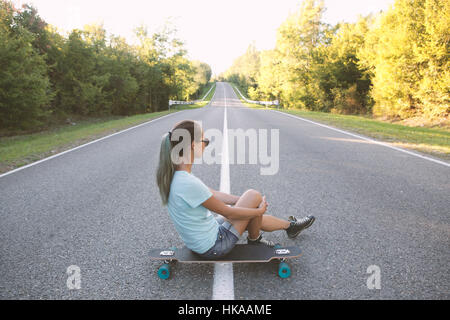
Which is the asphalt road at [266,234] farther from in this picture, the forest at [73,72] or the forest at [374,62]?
the forest at [374,62]

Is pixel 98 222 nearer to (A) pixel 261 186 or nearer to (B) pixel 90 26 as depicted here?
(A) pixel 261 186

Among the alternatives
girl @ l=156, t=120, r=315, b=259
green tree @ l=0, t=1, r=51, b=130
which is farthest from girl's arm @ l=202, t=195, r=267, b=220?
green tree @ l=0, t=1, r=51, b=130

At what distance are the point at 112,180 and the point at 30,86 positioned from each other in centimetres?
1388

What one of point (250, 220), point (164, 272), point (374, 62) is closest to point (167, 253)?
point (164, 272)

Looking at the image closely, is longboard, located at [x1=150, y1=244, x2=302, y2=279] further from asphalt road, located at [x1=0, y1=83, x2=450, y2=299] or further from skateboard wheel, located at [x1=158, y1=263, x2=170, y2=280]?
asphalt road, located at [x1=0, y1=83, x2=450, y2=299]

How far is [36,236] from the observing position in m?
3.56

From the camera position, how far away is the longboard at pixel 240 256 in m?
2.66

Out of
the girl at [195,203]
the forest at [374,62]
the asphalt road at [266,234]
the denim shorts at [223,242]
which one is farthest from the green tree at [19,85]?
the forest at [374,62]

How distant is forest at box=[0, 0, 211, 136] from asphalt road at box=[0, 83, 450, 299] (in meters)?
11.5

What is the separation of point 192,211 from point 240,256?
71 cm

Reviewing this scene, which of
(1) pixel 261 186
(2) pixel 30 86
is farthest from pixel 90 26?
(1) pixel 261 186

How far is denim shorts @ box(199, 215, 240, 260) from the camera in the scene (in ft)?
9.04

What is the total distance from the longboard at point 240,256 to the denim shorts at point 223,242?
0.05 metres

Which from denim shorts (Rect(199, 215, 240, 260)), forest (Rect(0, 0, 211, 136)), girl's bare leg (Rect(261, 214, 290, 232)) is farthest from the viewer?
forest (Rect(0, 0, 211, 136))
